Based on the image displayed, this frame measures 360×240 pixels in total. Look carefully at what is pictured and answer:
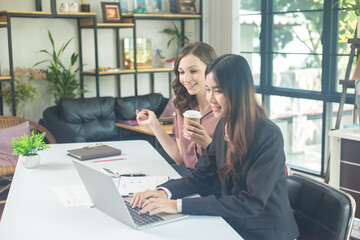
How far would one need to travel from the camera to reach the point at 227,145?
6.05 feet

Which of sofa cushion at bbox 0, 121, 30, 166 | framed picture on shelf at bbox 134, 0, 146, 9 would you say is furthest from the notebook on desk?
framed picture on shelf at bbox 134, 0, 146, 9

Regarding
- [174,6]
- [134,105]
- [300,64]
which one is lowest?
[134,105]

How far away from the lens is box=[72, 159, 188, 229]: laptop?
155cm

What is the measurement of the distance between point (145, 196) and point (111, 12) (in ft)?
13.7

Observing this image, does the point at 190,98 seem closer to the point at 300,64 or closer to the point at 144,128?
the point at 144,128

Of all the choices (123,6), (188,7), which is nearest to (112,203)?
(123,6)

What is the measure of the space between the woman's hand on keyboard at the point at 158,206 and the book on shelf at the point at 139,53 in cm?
418

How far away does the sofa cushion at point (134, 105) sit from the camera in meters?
5.41

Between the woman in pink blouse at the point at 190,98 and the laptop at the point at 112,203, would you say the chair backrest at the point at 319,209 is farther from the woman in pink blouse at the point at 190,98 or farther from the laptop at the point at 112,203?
the woman in pink blouse at the point at 190,98

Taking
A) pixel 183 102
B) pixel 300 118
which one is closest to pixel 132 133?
pixel 300 118

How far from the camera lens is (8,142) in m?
4.22

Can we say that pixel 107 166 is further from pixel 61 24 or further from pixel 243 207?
pixel 61 24

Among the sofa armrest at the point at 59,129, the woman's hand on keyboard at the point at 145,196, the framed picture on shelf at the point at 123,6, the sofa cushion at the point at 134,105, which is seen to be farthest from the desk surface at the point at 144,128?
the woman's hand on keyboard at the point at 145,196

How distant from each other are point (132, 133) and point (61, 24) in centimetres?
153
